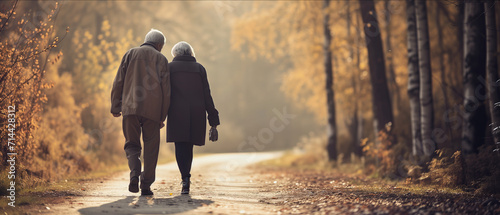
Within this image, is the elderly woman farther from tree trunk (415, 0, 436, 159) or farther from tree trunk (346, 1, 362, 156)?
tree trunk (346, 1, 362, 156)

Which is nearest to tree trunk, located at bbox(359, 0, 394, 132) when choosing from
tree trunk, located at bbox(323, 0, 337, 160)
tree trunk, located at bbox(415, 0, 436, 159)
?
tree trunk, located at bbox(415, 0, 436, 159)

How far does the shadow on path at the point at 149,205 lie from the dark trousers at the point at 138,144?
34 cm

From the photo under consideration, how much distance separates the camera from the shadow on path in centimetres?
604

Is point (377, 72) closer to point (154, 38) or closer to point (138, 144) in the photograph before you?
point (154, 38)

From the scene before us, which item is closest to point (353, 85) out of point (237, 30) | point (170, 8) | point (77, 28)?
point (237, 30)

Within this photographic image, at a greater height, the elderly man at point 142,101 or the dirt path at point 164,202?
the elderly man at point 142,101

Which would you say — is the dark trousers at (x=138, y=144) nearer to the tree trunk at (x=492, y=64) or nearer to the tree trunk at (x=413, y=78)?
the tree trunk at (x=492, y=64)

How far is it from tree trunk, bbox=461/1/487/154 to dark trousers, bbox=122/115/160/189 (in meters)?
6.13

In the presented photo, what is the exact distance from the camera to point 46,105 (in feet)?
43.1

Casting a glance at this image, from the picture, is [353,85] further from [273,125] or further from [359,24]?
[273,125]

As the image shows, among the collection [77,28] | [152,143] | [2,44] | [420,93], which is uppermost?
[77,28]

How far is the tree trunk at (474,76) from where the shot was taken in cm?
1044

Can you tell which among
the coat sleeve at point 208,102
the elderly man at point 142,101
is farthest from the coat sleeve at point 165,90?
the coat sleeve at point 208,102

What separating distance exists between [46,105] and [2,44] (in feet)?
16.7
